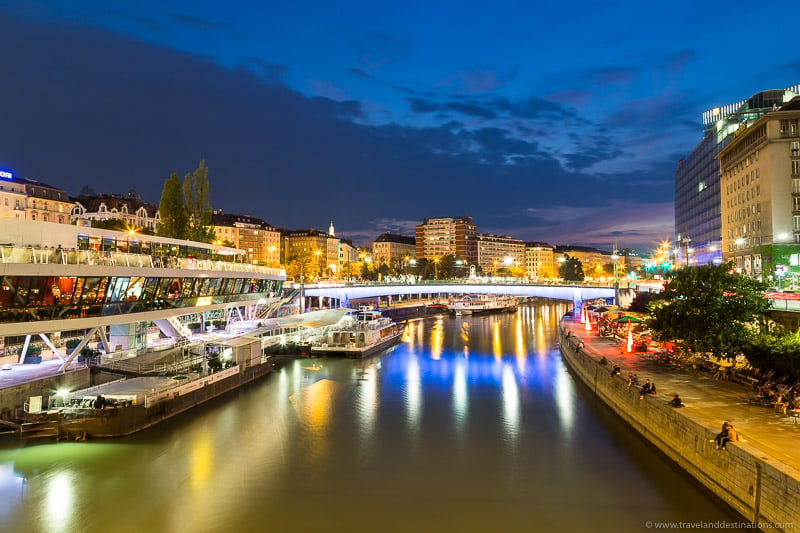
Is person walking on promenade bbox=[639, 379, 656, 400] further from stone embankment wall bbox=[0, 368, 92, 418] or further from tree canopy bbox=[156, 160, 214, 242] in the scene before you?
tree canopy bbox=[156, 160, 214, 242]

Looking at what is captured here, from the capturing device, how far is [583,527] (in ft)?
57.7

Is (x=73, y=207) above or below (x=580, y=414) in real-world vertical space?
above

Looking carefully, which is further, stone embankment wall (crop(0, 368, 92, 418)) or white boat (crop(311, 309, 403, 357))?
white boat (crop(311, 309, 403, 357))

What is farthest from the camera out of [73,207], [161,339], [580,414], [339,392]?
[73,207]

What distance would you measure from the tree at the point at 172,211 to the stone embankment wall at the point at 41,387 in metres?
34.7

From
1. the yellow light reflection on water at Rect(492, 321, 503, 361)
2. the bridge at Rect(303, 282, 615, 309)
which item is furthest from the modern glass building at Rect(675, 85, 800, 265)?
the yellow light reflection on water at Rect(492, 321, 503, 361)

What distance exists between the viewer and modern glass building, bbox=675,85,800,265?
316 feet

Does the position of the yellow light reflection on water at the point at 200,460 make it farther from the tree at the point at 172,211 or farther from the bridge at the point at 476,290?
the bridge at the point at 476,290

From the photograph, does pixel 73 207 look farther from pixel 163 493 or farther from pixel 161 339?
pixel 163 493

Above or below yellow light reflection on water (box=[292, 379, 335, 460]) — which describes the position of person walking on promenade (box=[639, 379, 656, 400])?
above

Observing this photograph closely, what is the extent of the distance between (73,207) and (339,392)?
101m

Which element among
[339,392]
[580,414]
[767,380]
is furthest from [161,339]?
[767,380]

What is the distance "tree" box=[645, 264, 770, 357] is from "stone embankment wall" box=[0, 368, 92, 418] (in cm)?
3569

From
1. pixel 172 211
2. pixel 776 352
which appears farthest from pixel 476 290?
pixel 776 352
